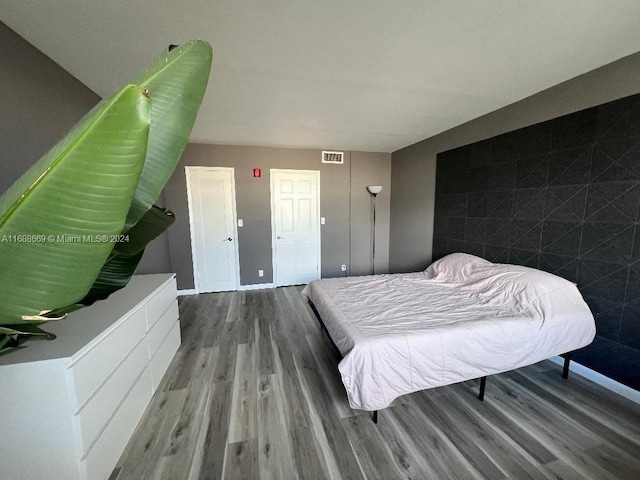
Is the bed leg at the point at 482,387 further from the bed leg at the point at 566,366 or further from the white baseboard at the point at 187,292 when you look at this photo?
the white baseboard at the point at 187,292

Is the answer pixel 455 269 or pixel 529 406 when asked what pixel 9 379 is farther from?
pixel 455 269

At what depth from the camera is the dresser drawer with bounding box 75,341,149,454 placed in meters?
1.05

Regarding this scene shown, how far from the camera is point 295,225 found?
4176 millimetres

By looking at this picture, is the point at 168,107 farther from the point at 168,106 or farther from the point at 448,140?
the point at 448,140

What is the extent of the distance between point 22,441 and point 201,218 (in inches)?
123

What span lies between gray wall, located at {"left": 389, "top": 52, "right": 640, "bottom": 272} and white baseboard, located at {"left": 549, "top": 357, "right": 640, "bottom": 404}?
1.74 metres

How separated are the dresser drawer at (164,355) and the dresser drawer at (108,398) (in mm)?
218

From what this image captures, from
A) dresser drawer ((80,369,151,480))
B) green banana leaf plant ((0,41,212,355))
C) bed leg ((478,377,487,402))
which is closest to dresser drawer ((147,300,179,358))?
dresser drawer ((80,369,151,480))

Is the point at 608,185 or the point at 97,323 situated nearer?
the point at 97,323

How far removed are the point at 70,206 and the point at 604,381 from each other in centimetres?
303

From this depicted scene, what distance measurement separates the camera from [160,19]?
1.34 meters

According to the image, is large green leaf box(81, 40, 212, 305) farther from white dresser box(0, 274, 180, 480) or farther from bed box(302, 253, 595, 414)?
bed box(302, 253, 595, 414)

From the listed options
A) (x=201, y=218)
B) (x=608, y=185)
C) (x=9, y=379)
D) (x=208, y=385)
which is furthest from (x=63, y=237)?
(x=201, y=218)

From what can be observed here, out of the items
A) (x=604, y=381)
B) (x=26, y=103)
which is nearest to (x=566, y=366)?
(x=604, y=381)
